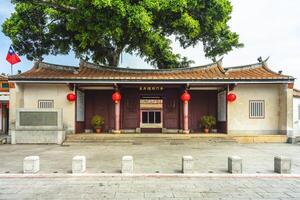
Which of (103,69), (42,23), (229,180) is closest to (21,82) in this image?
(103,69)

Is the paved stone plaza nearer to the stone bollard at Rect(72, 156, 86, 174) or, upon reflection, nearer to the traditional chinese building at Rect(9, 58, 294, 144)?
the stone bollard at Rect(72, 156, 86, 174)

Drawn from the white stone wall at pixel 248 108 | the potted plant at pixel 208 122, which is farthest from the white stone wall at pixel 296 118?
the potted plant at pixel 208 122

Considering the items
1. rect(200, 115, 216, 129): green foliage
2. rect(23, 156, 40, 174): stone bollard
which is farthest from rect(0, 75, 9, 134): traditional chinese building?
rect(23, 156, 40, 174): stone bollard

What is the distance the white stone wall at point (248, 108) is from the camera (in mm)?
15969

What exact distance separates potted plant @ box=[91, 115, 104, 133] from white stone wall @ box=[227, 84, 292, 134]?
7.19 m

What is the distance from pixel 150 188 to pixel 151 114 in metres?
11.9

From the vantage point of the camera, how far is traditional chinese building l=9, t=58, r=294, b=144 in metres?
15.3

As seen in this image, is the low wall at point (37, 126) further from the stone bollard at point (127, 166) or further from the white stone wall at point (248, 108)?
the white stone wall at point (248, 108)

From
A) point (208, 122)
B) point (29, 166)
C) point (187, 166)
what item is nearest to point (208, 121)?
point (208, 122)

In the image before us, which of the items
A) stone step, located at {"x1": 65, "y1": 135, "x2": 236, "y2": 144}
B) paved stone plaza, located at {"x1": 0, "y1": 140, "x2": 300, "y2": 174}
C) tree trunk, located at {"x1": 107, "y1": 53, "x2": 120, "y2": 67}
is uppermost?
tree trunk, located at {"x1": 107, "y1": 53, "x2": 120, "y2": 67}

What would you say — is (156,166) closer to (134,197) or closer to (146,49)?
(134,197)

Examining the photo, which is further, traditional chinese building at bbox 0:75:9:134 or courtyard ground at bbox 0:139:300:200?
traditional chinese building at bbox 0:75:9:134

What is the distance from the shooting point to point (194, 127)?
58.1ft

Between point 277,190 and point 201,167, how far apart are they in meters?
2.61
